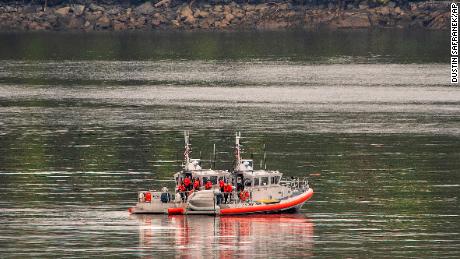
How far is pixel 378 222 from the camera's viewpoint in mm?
99625

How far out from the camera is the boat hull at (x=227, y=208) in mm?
100688

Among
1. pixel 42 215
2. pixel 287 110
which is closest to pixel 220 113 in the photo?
pixel 287 110

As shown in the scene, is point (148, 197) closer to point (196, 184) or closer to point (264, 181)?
point (196, 184)

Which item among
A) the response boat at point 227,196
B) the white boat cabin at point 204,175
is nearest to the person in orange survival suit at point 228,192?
the response boat at point 227,196

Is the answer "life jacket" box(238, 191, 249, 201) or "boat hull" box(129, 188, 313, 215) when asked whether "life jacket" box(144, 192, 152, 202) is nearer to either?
"boat hull" box(129, 188, 313, 215)

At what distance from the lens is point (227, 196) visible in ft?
332

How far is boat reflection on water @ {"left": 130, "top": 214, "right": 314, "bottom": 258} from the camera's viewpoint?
295 ft

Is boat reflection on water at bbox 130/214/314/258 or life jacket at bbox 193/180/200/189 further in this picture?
life jacket at bbox 193/180/200/189

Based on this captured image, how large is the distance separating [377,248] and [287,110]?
282 ft

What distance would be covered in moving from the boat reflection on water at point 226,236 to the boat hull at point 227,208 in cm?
44

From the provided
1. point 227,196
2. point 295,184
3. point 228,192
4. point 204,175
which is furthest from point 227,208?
point 295,184

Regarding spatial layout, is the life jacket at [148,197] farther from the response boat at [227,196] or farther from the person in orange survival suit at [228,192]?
the person in orange survival suit at [228,192]

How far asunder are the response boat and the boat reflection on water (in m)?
0.61

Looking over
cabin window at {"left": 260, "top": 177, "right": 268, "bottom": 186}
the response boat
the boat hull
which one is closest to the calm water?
the boat hull
